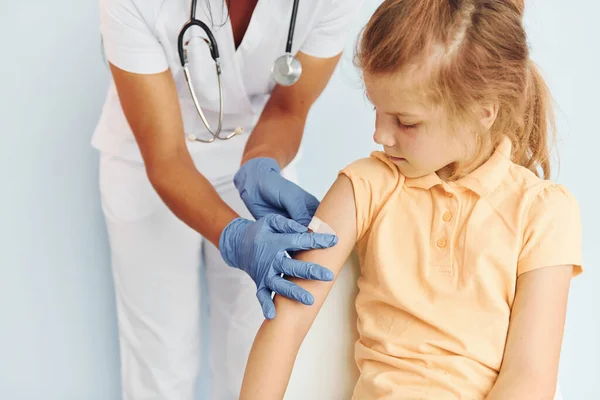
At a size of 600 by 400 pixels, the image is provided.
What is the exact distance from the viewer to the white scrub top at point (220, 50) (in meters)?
1.42

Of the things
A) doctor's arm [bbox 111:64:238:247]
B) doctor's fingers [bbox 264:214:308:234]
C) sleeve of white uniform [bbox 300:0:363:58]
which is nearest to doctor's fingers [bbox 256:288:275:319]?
doctor's fingers [bbox 264:214:308:234]

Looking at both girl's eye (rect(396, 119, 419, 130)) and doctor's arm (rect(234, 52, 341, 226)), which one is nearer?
girl's eye (rect(396, 119, 419, 130))

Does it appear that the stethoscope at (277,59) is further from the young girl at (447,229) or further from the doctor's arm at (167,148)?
the young girl at (447,229)

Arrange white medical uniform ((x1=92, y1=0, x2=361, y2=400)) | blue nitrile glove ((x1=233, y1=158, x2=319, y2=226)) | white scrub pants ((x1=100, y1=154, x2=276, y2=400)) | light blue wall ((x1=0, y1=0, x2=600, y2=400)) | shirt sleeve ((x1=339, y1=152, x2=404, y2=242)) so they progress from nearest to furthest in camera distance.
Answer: shirt sleeve ((x1=339, y1=152, x2=404, y2=242)), blue nitrile glove ((x1=233, y1=158, x2=319, y2=226)), white medical uniform ((x1=92, y1=0, x2=361, y2=400)), white scrub pants ((x1=100, y1=154, x2=276, y2=400)), light blue wall ((x1=0, y1=0, x2=600, y2=400))

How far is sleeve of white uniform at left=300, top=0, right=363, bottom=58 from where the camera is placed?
156cm

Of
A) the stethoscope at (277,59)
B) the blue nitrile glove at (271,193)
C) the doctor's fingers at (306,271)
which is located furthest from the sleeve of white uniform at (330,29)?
the doctor's fingers at (306,271)

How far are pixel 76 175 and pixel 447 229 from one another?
1.26 m

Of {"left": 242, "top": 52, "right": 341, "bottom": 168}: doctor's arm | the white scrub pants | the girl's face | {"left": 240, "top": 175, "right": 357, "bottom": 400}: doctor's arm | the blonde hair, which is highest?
the blonde hair

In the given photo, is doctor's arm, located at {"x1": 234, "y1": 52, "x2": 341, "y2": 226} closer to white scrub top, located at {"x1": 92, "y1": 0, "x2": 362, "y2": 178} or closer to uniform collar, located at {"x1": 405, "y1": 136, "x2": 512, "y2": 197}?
white scrub top, located at {"x1": 92, "y1": 0, "x2": 362, "y2": 178}

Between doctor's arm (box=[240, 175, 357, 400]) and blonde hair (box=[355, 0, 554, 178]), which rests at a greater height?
blonde hair (box=[355, 0, 554, 178])

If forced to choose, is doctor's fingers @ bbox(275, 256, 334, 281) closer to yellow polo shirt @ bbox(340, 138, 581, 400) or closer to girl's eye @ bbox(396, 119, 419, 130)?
yellow polo shirt @ bbox(340, 138, 581, 400)

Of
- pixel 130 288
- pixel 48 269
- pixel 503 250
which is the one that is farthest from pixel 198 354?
pixel 503 250

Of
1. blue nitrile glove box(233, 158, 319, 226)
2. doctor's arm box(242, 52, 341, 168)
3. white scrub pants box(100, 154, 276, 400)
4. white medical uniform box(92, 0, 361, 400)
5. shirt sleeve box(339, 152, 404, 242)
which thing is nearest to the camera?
shirt sleeve box(339, 152, 404, 242)

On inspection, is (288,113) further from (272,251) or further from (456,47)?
(456,47)
